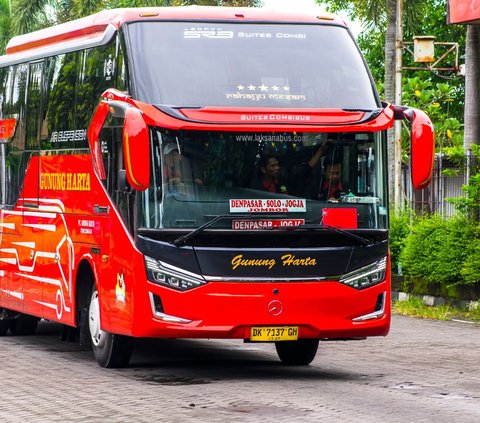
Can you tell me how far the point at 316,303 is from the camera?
1355 cm

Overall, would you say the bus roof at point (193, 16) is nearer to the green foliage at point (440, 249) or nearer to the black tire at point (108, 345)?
the black tire at point (108, 345)

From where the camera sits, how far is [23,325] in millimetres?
18844

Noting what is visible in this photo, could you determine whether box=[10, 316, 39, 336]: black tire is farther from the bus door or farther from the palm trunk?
the palm trunk

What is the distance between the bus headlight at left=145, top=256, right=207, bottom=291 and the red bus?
0.04ft

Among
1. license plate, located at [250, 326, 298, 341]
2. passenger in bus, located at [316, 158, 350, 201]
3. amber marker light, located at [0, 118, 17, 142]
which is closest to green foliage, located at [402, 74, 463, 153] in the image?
amber marker light, located at [0, 118, 17, 142]

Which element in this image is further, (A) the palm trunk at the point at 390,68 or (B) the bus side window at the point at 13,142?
(A) the palm trunk at the point at 390,68

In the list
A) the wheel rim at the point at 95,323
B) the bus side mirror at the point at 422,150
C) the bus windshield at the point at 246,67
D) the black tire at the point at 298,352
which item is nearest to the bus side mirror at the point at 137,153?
the bus windshield at the point at 246,67

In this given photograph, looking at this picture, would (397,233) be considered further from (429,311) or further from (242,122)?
(242,122)

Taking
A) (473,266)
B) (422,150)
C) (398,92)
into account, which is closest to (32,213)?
(422,150)

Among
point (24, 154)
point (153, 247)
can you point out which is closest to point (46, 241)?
point (24, 154)

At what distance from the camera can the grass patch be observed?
21.8 m

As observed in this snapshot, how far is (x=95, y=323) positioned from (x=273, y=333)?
221 centimetres

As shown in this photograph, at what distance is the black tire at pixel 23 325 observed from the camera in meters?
18.8

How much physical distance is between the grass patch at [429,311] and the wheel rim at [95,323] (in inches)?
322
